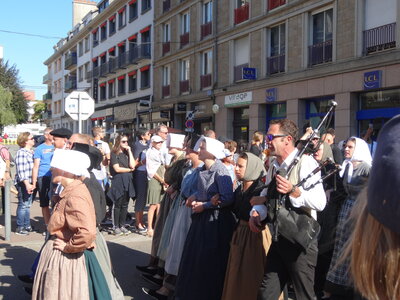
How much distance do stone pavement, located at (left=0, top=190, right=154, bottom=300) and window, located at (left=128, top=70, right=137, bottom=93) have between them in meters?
26.4

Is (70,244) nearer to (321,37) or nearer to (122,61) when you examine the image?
(321,37)

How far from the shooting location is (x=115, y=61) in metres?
37.6

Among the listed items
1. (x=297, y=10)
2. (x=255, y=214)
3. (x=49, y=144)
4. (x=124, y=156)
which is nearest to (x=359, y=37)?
(x=297, y=10)

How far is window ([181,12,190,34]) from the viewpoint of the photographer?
2677 cm

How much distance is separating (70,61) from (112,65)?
15258 millimetres

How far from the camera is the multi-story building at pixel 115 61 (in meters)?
32.5

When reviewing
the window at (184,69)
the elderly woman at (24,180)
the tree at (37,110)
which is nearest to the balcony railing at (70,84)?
the window at (184,69)

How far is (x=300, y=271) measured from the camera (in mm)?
3627

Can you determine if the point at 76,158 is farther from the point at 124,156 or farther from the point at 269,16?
the point at 269,16

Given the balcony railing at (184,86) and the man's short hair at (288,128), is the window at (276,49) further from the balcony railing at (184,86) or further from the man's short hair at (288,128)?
the man's short hair at (288,128)

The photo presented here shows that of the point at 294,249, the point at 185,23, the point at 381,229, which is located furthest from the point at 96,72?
the point at 381,229

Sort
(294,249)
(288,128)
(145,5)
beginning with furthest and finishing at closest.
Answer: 1. (145,5)
2. (288,128)
3. (294,249)

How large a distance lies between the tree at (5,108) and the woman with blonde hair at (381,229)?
45.3 metres

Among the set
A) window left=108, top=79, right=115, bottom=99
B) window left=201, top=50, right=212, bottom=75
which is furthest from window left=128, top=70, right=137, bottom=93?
window left=201, top=50, right=212, bottom=75
